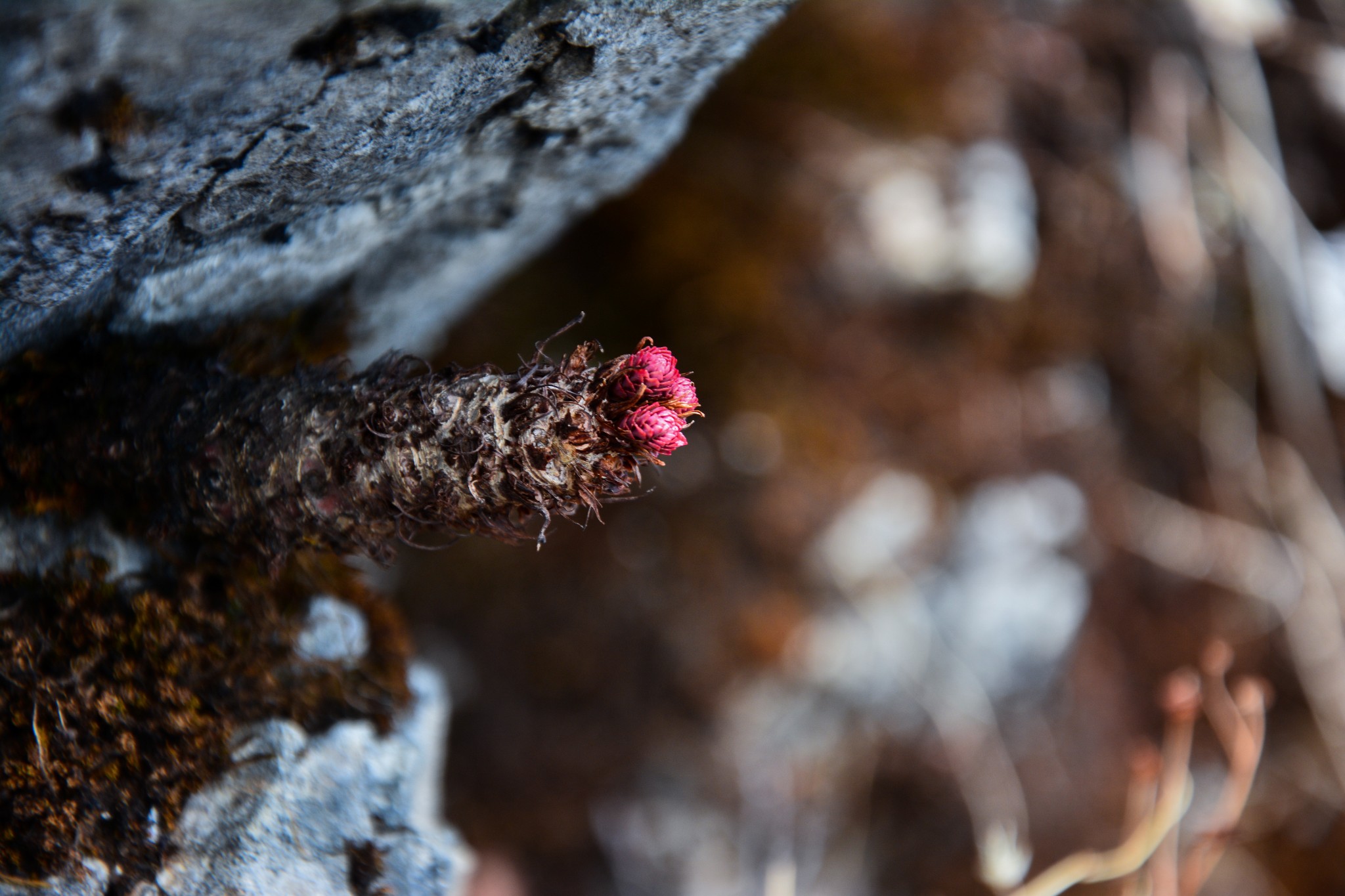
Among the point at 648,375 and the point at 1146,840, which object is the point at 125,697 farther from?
the point at 1146,840

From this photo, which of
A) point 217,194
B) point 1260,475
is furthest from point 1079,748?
point 217,194

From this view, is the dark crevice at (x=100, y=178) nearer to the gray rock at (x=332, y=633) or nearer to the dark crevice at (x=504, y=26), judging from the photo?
the dark crevice at (x=504, y=26)

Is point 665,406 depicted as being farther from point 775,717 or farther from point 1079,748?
point 1079,748

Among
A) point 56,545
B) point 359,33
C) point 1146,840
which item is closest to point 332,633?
point 56,545

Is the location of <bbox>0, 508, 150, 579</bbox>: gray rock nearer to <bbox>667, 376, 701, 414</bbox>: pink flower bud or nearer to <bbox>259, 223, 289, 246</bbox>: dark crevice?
<bbox>259, 223, 289, 246</bbox>: dark crevice

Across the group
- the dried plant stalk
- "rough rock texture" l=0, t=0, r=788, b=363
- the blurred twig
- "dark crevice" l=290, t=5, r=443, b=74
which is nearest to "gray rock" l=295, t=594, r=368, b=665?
the dried plant stalk

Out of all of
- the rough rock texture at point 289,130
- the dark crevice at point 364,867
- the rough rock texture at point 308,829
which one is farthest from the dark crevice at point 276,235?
the dark crevice at point 364,867
